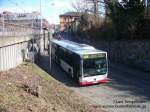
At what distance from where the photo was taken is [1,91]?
13703 millimetres

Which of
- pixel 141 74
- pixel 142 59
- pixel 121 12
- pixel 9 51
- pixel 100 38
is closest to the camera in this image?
pixel 9 51

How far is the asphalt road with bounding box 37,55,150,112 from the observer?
18.5 m

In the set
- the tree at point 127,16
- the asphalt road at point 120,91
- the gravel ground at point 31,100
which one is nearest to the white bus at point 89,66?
the asphalt road at point 120,91

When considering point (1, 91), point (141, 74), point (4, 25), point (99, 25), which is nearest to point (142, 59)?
point (141, 74)

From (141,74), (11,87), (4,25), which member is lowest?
(141,74)

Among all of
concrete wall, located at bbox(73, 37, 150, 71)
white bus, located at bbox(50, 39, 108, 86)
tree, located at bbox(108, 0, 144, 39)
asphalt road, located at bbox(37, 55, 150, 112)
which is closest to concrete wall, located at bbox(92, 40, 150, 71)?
concrete wall, located at bbox(73, 37, 150, 71)

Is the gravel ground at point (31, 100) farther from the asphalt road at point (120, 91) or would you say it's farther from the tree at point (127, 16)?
the tree at point (127, 16)

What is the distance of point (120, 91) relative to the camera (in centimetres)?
2289

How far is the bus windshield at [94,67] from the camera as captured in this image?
82.9 feet

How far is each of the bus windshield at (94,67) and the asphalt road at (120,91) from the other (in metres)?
Answer: 1.00

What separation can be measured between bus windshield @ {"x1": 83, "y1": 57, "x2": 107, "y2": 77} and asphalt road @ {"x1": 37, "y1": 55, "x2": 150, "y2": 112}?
1003 millimetres

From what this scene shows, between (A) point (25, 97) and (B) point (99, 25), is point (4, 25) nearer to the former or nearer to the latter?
(A) point (25, 97)

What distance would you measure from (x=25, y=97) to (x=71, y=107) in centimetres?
232

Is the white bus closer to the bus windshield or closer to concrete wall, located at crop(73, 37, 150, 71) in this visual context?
the bus windshield
